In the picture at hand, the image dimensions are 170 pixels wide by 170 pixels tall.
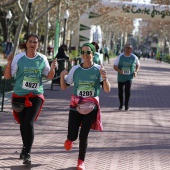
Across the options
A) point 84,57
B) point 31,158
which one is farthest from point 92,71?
point 31,158

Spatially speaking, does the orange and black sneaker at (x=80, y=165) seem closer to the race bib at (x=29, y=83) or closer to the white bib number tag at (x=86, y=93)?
the white bib number tag at (x=86, y=93)

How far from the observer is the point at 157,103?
17859 mm

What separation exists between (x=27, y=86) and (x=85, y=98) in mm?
802

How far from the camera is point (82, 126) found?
7137 millimetres

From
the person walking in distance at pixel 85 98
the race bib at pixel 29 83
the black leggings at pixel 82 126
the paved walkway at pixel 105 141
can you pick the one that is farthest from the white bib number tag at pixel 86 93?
the paved walkway at pixel 105 141

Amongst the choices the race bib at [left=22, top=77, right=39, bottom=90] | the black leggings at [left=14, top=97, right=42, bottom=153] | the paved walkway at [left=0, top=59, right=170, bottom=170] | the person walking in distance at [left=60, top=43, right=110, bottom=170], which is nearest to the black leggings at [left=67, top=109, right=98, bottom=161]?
the person walking in distance at [left=60, top=43, right=110, bottom=170]

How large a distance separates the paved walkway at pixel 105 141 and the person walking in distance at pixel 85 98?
20.2 inches

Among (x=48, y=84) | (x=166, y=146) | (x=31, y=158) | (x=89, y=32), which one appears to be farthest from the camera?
(x=89, y=32)

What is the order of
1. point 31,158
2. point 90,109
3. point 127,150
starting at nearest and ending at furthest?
point 90,109, point 31,158, point 127,150

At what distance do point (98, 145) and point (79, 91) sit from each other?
224cm

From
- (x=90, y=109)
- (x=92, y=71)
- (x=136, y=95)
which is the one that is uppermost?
(x=92, y=71)

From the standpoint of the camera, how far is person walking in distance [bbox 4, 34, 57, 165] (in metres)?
7.30

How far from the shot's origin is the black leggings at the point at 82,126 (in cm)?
712

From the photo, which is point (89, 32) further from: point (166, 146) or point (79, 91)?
point (79, 91)
